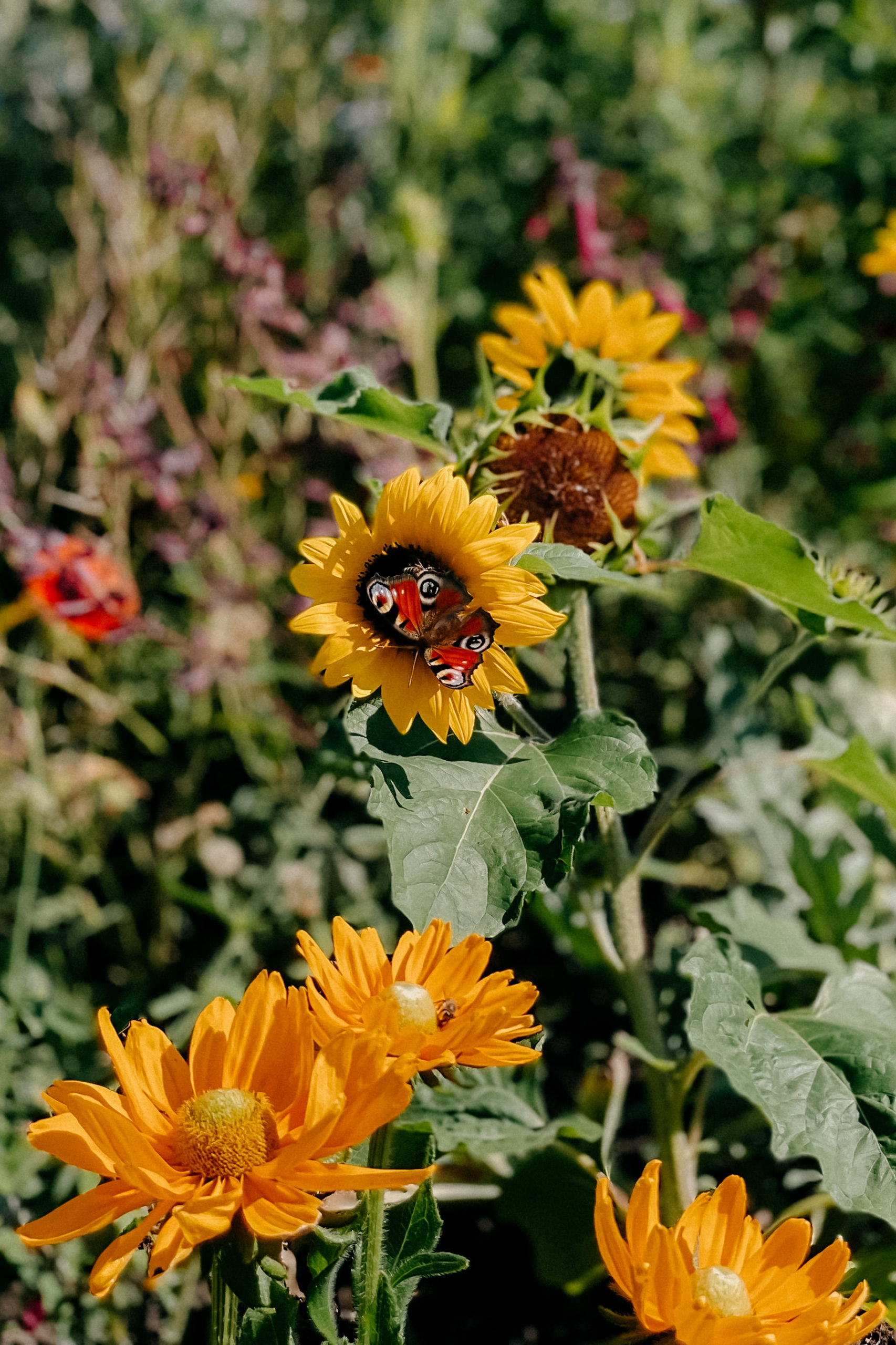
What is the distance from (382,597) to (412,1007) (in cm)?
31

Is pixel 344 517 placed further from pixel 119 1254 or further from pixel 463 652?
pixel 119 1254

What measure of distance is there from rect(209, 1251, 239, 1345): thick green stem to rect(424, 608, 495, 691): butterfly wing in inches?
16.6

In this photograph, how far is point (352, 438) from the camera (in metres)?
1.93

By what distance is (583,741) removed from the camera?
0.94 metres

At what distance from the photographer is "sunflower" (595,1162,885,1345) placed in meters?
0.71

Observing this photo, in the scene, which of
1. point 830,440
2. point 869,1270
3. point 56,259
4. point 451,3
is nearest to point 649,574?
point 869,1270

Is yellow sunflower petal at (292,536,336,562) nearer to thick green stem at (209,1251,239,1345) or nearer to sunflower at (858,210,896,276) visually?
thick green stem at (209,1251,239,1345)

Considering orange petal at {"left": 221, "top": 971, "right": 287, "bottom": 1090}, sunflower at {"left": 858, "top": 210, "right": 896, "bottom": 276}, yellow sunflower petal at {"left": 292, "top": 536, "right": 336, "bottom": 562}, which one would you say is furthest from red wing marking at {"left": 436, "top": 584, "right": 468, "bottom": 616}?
sunflower at {"left": 858, "top": 210, "right": 896, "bottom": 276}

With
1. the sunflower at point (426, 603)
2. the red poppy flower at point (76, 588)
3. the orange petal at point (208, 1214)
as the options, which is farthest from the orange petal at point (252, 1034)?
the red poppy flower at point (76, 588)

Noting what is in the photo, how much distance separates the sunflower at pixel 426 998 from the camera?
78 centimetres

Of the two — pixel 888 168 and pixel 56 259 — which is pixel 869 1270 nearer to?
pixel 888 168

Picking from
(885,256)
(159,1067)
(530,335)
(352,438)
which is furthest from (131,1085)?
(885,256)

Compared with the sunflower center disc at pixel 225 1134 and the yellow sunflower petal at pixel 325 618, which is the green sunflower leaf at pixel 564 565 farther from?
the sunflower center disc at pixel 225 1134

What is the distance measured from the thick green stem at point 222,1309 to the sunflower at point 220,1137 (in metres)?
0.03
